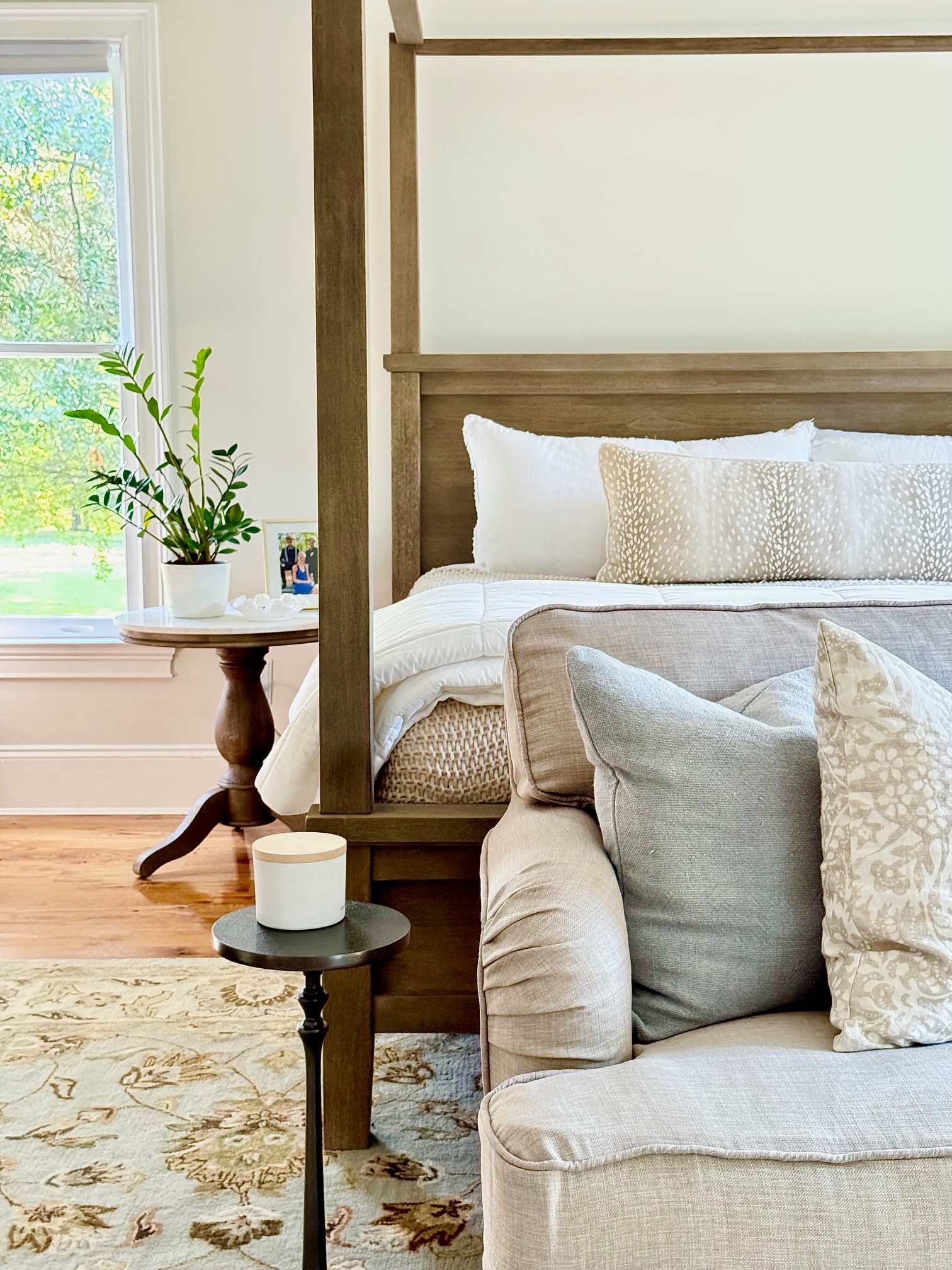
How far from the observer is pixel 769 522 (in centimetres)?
257

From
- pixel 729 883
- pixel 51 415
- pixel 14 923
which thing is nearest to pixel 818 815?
pixel 729 883

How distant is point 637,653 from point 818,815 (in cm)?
33

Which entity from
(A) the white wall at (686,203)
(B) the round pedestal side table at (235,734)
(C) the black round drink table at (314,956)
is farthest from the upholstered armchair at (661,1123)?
(A) the white wall at (686,203)

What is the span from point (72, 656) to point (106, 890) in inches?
36.0

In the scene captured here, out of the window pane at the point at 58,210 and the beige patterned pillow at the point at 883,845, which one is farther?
the window pane at the point at 58,210

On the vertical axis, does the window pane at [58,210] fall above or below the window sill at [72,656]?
above

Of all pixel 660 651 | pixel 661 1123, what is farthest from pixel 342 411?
pixel 661 1123

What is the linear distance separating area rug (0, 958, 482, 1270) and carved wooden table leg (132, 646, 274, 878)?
686 millimetres

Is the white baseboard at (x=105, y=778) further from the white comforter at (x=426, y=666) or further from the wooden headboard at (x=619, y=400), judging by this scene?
the white comforter at (x=426, y=666)

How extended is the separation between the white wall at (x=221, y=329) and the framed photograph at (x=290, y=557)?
0.31 ft

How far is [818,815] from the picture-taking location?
1.22 meters

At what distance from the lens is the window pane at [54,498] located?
3.54m

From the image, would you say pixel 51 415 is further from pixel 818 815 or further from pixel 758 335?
pixel 818 815

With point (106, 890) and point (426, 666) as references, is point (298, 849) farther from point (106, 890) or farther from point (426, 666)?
point (106, 890)
